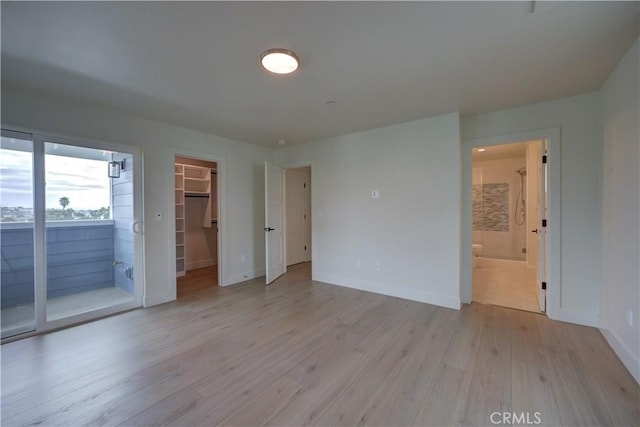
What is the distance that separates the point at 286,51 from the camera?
1.97 metres

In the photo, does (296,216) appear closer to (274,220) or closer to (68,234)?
(274,220)

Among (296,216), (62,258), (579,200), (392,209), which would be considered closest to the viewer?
(579,200)

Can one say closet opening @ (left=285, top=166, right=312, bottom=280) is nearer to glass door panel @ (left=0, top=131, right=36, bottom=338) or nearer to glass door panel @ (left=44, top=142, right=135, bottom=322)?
glass door panel @ (left=44, top=142, right=135, bottom=322)

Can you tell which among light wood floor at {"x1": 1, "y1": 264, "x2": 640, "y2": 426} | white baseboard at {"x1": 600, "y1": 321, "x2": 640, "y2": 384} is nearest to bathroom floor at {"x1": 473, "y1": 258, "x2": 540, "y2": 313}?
light wood floor at {"x1": 1, "y1": 264, "x2": 640, "y2": 426}

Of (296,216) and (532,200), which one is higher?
(532,200)

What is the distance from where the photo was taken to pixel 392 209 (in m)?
3.87

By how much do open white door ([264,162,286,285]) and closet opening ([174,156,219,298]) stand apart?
129cm

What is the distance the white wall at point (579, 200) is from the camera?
2797mm

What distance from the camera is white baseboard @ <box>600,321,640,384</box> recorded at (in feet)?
6.40

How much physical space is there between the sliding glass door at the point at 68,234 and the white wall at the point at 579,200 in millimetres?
5151

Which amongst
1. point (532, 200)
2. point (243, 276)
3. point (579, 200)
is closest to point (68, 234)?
point (243, 276)
